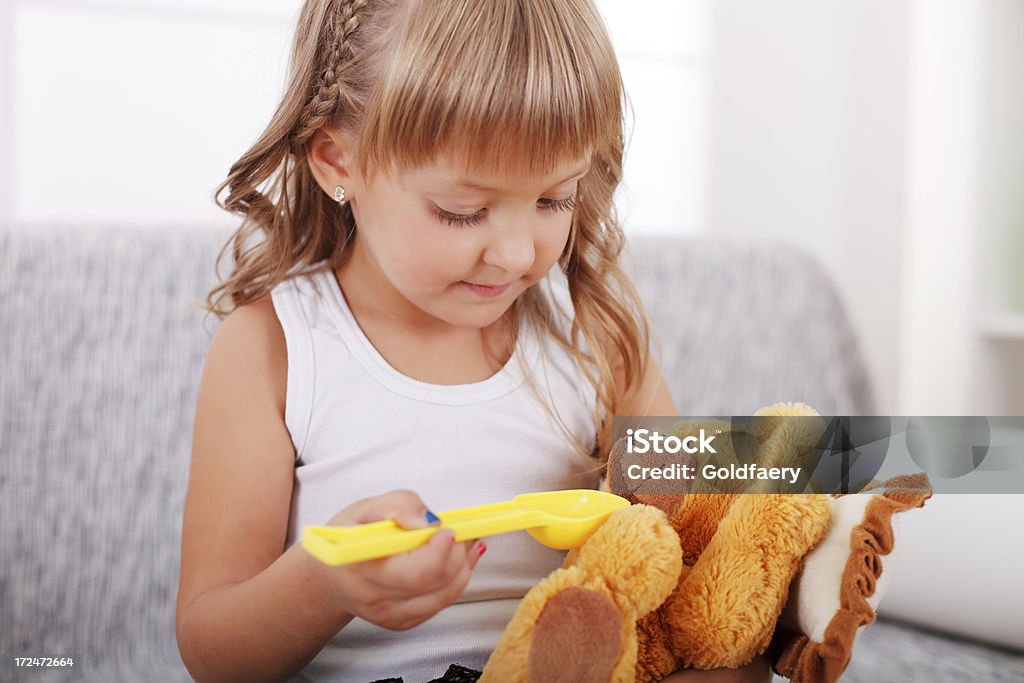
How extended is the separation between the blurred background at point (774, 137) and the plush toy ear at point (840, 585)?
23 centimetres

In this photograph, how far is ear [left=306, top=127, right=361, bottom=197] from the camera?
24.5 inches

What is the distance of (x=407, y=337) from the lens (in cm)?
70

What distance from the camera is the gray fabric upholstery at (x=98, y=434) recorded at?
0.81 m

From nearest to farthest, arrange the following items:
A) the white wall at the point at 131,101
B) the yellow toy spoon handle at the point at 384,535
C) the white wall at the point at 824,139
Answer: the yellow toy spoon handle at the point at 384,535 → the white wall at the point at 131,101 → the white wall at the point at 824,139

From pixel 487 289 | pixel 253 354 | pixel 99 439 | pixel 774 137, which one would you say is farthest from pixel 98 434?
pixel 774 137

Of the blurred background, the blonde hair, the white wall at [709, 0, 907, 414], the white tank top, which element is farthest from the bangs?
the white wall at [709, 0, 907, 414]

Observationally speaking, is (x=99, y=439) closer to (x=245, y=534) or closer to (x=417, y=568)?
(x=245, y=534)

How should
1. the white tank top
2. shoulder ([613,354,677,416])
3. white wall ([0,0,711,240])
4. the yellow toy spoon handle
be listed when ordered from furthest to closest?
white wall ([0,0,711,240])
shoulder ([613,354,677,416])
the white tank top
the yellow toy spoon handle

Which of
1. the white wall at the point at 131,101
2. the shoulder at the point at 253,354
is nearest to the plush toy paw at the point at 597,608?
the shoulder at the point at 253,354

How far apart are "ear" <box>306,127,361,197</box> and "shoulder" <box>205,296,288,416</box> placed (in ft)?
0.34

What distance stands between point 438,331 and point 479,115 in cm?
21

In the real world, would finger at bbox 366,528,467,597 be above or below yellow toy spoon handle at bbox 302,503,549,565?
below

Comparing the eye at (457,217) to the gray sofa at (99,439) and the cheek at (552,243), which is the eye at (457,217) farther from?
the gray sofa at (99,439)

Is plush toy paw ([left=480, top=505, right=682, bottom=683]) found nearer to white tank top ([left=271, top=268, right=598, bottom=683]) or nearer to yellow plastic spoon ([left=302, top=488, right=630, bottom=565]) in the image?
yellow plastic spoon ([left=302, top=488, right=630, bottom=565])
